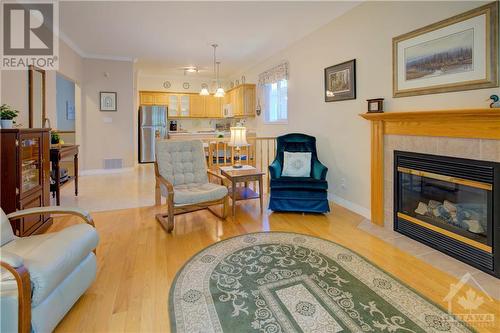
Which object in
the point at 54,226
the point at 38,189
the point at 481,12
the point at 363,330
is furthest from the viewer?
the point at 54,226

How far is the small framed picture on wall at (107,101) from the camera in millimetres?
6637

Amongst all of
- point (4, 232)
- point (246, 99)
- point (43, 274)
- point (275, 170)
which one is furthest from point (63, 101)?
point (43, 274)

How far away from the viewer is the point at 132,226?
332 cm

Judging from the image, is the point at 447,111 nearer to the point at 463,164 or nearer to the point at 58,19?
the point at 463,164

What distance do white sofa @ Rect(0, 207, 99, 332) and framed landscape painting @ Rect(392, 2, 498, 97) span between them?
319 centimetres

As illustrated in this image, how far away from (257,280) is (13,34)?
164 inches

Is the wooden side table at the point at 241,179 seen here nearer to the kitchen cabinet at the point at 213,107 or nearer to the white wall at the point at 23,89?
the white wall at the point at 23,89

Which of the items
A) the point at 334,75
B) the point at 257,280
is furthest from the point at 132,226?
the point at 334,75

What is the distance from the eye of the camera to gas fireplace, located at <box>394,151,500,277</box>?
2.23m

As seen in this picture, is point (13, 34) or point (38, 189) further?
point (13, 34)

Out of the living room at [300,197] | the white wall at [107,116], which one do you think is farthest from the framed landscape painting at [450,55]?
the white wall at [107,116]

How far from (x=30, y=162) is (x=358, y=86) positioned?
3.87 meters

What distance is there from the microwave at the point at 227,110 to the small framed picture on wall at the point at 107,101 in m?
3.07

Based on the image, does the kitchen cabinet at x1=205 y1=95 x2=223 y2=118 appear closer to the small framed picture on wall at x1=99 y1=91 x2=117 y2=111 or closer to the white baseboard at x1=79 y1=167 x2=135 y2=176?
the small framed picture on wall at x1=99 y1=91 x2=117 y2=111
